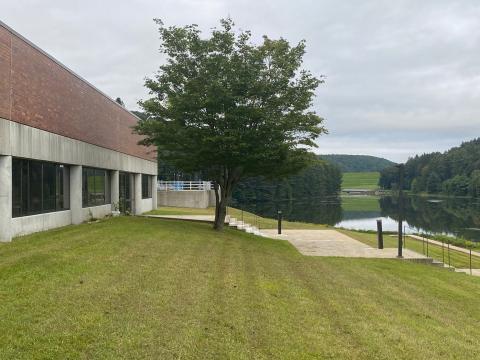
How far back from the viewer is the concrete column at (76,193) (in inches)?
862

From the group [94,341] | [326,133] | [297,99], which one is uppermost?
[297,99]

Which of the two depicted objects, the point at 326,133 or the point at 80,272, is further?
the point at 326,133

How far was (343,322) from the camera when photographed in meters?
8.27

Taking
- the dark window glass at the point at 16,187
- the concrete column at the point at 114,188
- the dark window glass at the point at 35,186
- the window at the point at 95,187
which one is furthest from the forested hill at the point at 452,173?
the dark window glass at the point at 16,187

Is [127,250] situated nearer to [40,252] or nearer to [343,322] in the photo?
[40,252]

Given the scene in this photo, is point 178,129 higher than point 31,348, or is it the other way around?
point 178,129

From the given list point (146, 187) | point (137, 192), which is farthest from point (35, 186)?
point (146, 187)

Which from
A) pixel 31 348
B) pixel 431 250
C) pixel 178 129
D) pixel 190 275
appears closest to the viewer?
pixel 31 348

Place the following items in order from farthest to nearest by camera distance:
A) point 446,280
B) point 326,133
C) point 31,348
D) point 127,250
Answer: point 326,133 → point 446,280 → point 127,250 → point 31,348

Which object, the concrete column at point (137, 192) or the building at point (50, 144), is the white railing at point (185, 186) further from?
the building at point (50, 144)

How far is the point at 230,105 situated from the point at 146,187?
22571 mm

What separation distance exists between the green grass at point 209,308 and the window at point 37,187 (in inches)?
107

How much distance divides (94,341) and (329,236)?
70.8ft

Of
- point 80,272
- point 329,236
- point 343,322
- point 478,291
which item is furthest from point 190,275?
point 329,236
